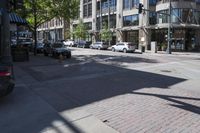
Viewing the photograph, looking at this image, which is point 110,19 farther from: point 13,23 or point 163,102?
point 163,102

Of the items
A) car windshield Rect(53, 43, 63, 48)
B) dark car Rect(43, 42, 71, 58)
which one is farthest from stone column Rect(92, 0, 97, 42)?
car windshield Rect(53, 43, 63, 48)

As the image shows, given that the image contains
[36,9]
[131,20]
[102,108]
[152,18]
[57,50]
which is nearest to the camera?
[102,108]

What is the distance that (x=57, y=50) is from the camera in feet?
90.5

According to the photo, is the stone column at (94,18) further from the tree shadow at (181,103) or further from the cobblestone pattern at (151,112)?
the tree shadow at (181,103)

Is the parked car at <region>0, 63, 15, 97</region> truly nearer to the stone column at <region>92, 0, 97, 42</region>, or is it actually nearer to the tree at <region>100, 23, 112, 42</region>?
the tree at <region>100, 23, 112, 42</region>

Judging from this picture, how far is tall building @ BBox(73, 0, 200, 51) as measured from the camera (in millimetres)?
43094

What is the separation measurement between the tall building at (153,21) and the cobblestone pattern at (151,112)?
28.2m

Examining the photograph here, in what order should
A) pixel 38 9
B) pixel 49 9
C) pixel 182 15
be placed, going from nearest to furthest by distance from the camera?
1. pixel 38 9
2. pixel 49 9
3. pixel 182 15

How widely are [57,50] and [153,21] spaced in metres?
24.5

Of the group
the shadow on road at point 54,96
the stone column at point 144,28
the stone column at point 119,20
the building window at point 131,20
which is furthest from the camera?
the stone column at point 119,20

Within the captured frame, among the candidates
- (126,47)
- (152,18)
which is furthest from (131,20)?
(126,47)

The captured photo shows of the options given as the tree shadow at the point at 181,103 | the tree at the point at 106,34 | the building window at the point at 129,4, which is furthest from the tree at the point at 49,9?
the tree at the point at 106,34

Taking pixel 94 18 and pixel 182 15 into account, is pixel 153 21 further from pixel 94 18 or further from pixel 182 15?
pixel 94 18

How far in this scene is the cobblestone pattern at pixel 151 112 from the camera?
6081 millimetres
